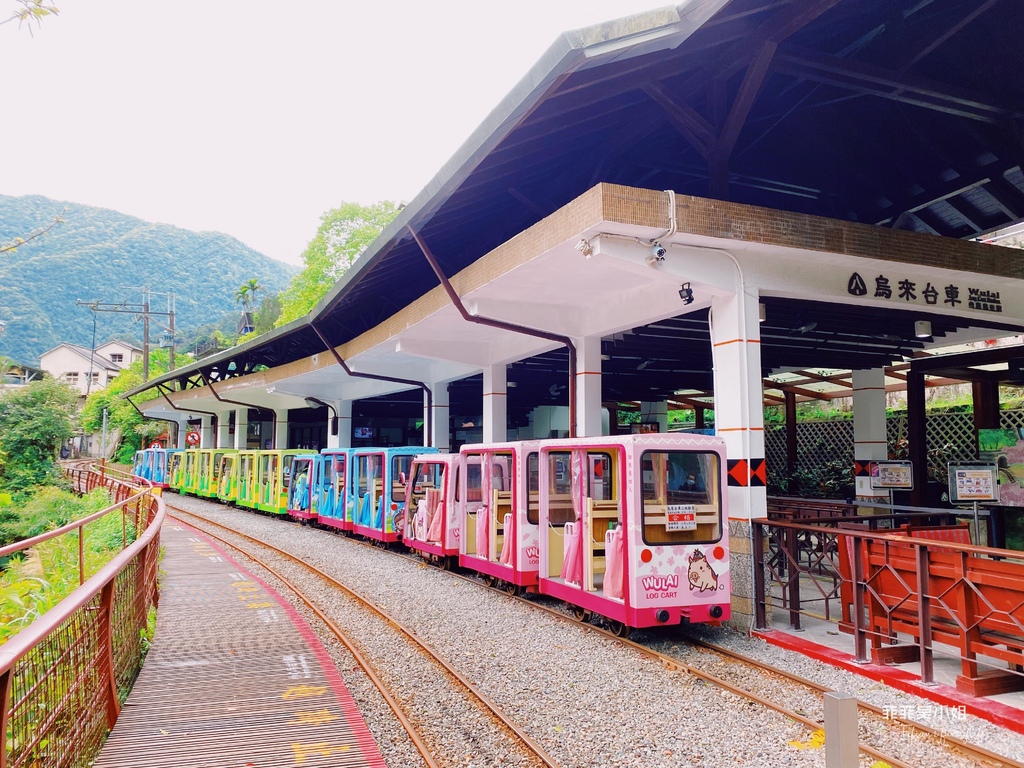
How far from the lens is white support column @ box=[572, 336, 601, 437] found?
436 inches

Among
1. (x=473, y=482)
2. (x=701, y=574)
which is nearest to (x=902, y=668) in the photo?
(x=701, y=574)

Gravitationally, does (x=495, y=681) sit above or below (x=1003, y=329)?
below

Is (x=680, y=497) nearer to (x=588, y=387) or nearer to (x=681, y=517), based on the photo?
(x=681, y=517)

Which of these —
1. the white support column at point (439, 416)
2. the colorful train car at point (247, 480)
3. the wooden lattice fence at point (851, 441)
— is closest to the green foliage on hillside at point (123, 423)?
the colorful train car at point (247, 480)

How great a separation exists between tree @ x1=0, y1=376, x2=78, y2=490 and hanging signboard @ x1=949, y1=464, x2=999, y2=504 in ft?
66.5

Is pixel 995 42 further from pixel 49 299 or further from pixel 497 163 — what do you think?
pixel 49 299

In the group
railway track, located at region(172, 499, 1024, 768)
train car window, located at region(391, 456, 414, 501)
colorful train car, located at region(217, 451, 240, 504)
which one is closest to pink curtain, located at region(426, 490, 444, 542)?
train car window, located at region(391, 456, 414, 501)

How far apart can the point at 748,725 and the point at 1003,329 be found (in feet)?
28.5

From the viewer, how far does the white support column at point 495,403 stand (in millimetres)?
14266

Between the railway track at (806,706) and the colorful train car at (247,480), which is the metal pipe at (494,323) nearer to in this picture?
the railway track at (806,706)

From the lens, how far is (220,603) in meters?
8.28

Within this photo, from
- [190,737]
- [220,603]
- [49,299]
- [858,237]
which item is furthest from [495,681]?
[49,299]

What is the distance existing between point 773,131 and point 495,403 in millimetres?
7203

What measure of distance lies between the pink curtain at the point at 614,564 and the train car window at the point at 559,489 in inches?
50.4
